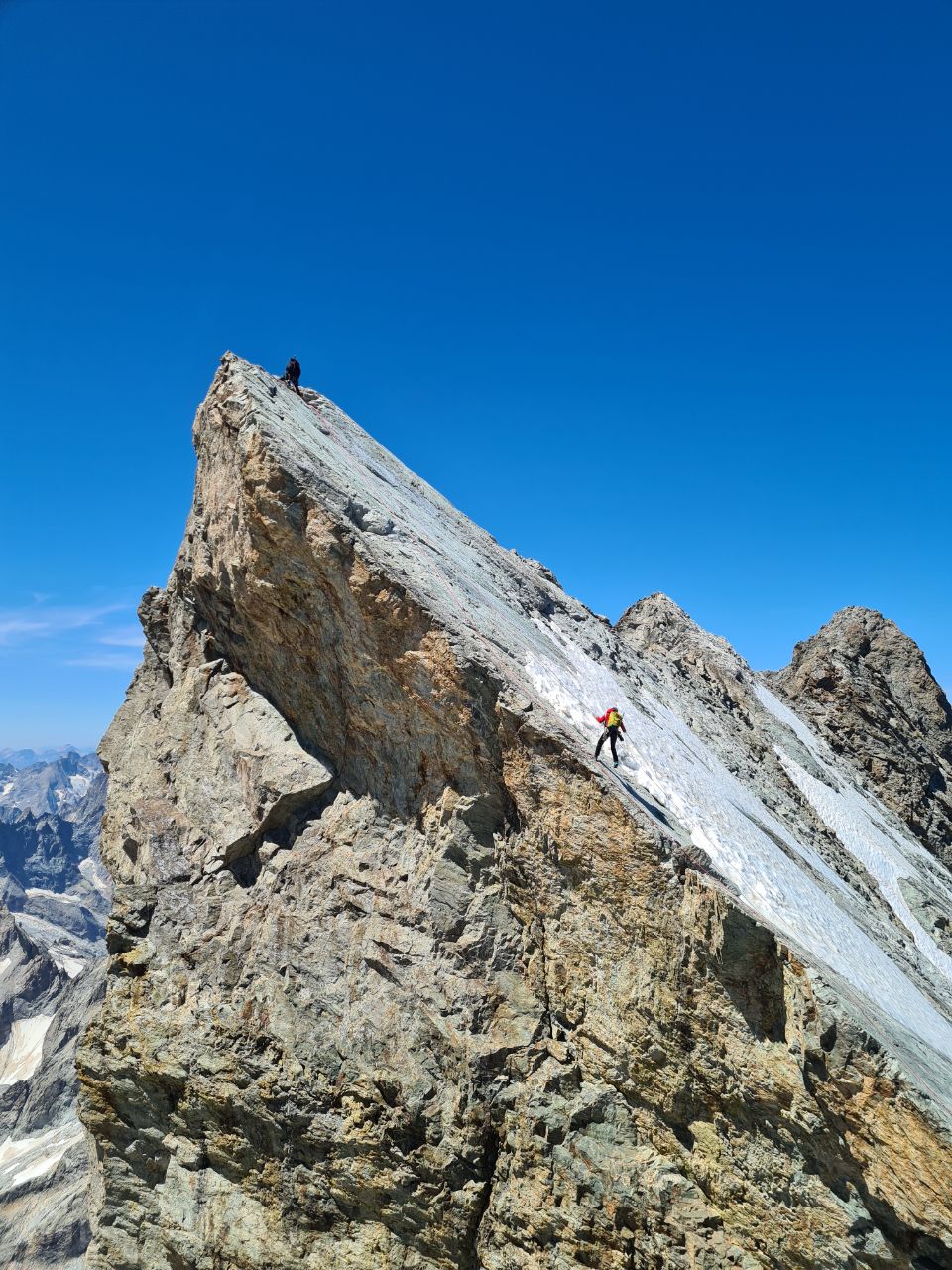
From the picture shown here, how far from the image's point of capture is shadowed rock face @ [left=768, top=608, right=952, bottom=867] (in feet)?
125

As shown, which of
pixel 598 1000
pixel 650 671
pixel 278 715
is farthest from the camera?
pixel 650 671

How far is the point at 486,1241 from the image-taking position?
1366 cm

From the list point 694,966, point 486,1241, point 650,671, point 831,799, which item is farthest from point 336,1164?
point 831,799

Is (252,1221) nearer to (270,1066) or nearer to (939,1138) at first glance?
(270,1066)

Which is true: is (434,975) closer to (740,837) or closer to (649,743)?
(740,837)

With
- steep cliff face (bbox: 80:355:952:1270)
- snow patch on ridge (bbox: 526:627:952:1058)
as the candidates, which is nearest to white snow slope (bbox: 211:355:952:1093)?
snow patch on ridge (bbox: 526:627:952:1058)

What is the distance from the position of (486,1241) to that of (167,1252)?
24.1 feet

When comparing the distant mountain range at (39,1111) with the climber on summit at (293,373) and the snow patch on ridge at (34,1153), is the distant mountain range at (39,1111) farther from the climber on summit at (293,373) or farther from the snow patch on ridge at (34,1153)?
the climber on summit at (293,373)

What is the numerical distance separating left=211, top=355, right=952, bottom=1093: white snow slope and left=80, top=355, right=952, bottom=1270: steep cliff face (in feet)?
0.61

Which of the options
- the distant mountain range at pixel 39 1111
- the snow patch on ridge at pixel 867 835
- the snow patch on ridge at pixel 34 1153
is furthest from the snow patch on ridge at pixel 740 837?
the snow patch on ridge at pixel 34 1153

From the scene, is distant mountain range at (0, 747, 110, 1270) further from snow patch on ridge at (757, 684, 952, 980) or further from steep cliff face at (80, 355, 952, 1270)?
snow patch on ridge at (757, 684, 952, 980)

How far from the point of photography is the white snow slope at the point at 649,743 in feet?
52.0

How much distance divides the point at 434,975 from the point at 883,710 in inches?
1373

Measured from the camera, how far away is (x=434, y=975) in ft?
48.0
